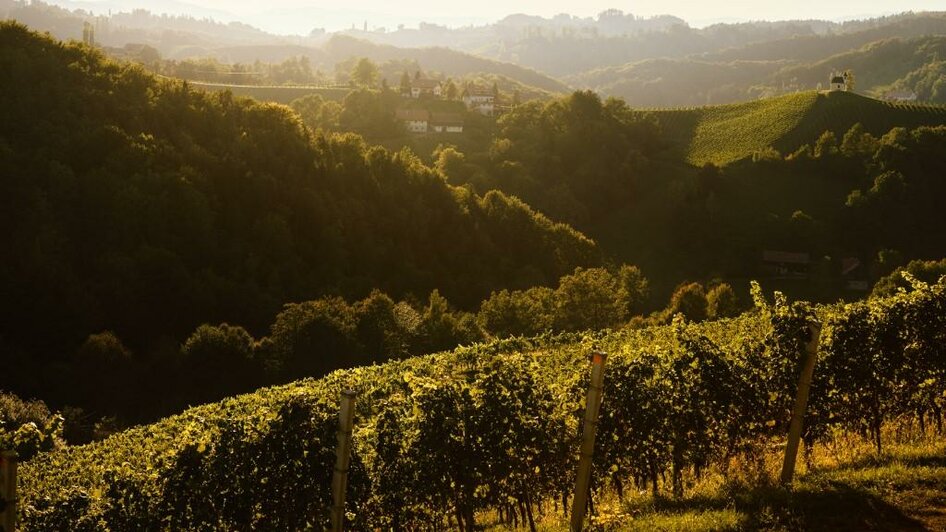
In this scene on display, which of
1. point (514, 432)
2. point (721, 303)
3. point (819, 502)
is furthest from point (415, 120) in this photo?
point (819, 502)

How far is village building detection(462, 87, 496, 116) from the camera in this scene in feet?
401

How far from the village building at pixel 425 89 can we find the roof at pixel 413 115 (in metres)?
13.3

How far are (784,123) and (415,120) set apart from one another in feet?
163

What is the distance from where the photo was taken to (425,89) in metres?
123

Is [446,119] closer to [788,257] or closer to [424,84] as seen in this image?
[424,84]

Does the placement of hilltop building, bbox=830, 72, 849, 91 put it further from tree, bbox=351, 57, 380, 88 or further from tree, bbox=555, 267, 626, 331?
tree, bbox=555, 267, 626, 331

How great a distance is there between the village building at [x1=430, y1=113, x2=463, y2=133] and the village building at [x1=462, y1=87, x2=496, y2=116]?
11.1 metres

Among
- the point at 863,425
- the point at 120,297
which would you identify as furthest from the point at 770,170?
the point at 863,425

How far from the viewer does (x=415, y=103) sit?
11500cm

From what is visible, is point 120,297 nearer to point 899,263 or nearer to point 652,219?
point 652,219

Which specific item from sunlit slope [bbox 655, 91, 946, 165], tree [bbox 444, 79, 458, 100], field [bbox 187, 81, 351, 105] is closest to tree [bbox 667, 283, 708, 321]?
sunlit slope [bbox 655, 91, 946, 165]

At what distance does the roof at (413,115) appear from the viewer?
105 metres

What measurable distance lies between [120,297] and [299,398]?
32371 mm

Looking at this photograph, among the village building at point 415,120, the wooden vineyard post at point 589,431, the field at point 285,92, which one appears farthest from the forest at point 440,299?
the field at point 285,92
